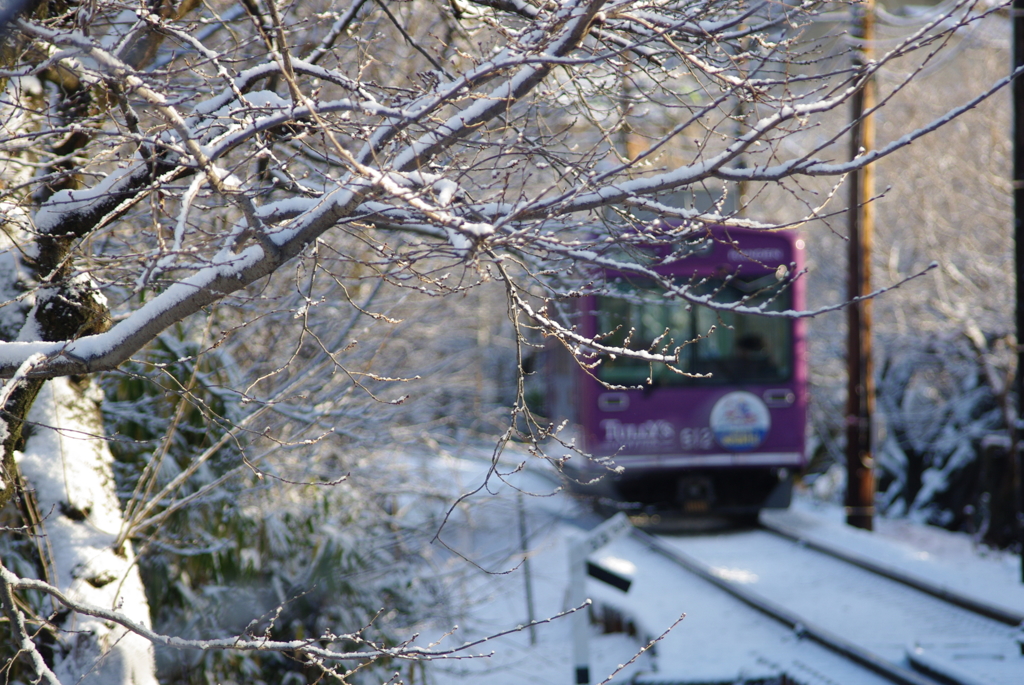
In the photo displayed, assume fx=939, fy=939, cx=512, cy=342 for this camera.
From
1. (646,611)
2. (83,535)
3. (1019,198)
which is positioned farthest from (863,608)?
(83,535)

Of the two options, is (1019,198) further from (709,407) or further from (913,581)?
(709,407)

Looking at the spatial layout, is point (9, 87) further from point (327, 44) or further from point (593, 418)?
point (593, 418)

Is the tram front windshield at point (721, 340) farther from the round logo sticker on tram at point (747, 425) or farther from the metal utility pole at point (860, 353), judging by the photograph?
the metal utility pole at point (860, 353)

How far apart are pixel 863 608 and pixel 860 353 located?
16.3ft

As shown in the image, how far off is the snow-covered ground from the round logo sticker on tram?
124 cm

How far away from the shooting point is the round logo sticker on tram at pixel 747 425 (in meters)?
10.5

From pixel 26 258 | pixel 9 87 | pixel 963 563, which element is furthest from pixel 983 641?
pixel 9 87

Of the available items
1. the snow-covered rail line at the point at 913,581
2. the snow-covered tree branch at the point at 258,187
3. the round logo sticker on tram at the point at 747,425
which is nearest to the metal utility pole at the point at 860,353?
the snow-covered rail line at the point at 913,581

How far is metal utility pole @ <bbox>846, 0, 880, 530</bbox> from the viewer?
38.0 ft

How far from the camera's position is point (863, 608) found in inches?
303

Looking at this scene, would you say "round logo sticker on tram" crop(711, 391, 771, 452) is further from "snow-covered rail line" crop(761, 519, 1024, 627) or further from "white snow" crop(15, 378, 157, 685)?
"white snow" crop(15, 378, 157, 685)

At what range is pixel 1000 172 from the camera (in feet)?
42.3

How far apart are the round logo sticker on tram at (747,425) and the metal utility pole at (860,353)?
2.08 m

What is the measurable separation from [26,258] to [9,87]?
3.28ft
